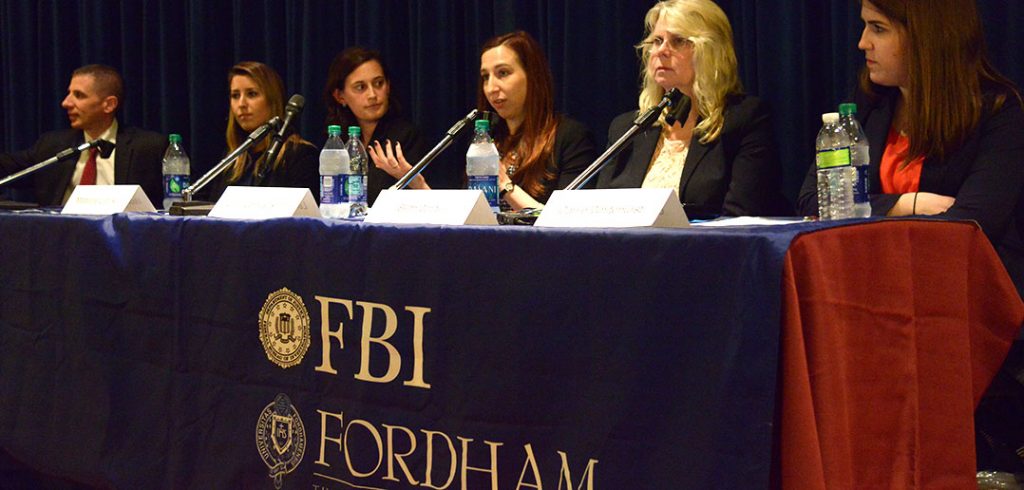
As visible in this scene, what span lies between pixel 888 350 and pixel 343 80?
2.54 metres

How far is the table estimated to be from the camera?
1.16m

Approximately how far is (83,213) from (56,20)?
112 inches

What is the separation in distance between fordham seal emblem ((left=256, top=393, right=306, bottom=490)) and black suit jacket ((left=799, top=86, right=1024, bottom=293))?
3.67 ft

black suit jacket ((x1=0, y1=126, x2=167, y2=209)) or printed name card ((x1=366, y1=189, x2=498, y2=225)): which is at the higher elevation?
black suit jacket ((x1=0, y1=126, x2=167, y2=209))

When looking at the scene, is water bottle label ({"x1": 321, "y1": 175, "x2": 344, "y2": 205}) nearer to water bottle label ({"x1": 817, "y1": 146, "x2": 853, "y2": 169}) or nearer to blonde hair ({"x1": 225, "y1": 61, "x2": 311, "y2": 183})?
water bottle label ({"x1": 817, "y1": 146, "x2": 853, "y2": 169})

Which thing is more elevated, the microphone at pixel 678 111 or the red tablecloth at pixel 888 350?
the microphone at pixel 678 111

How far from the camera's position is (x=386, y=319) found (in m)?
1.50

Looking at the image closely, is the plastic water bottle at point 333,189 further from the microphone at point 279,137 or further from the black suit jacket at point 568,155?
the black suit jacket at point 568,155

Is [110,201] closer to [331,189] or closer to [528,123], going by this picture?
[331,189]

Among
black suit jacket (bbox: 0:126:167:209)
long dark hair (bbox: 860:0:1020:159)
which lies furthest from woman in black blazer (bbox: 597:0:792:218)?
black suit jacket (bbox: 0:126:167:209)

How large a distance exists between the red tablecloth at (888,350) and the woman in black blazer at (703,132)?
3.25ft

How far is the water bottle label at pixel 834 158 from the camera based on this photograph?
5.64 ft

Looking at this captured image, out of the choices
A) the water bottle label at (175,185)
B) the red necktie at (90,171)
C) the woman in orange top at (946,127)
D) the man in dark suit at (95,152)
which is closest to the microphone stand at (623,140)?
the woman in orange top at (946,127)

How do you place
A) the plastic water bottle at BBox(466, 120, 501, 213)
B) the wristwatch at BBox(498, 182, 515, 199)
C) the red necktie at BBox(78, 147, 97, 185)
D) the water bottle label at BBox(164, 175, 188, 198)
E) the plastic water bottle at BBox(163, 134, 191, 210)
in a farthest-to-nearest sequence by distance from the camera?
the red necktie at BBox(78, 147, 97, 185) < the plastic water bottle at BBox(163, 134, 191, 210) < the water bottle label at BBox(164, 175, 188, 198) < the wristwatch at BBox(498, 182, 515, 199) < the plastic water bottle at BBox(466, 120, 501, 213)
